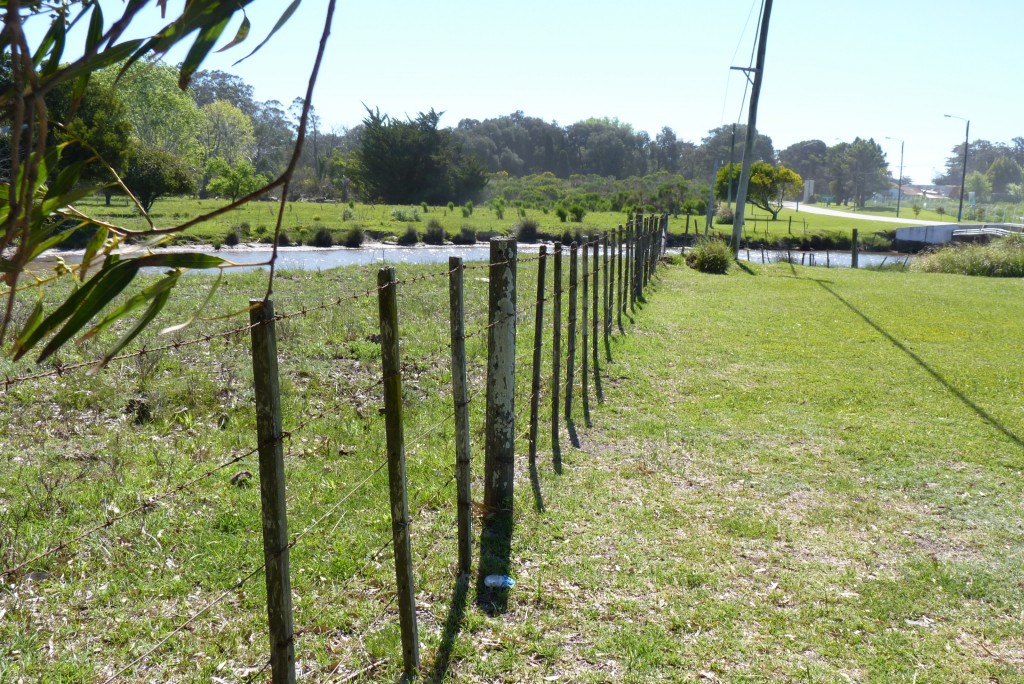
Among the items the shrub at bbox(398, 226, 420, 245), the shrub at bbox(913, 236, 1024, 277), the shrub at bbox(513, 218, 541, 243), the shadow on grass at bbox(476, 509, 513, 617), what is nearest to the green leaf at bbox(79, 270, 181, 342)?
the shadow on grass at bbox(476, 509, 513, 617)

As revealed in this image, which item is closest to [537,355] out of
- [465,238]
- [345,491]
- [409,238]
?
[345,491]

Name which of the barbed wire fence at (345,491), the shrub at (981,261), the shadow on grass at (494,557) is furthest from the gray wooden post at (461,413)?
the shrub at (981,261)

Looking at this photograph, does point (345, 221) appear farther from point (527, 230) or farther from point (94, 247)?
point (94, 247)

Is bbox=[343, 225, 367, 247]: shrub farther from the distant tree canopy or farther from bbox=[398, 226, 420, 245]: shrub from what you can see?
the distant tree canopy

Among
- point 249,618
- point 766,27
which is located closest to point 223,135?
point 766,27

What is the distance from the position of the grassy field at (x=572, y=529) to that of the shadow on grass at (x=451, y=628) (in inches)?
0.5

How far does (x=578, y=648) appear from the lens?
416 centimetres

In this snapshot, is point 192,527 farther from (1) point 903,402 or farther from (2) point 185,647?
(1) point 903,402

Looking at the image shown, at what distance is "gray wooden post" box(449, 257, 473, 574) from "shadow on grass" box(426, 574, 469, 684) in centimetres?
16

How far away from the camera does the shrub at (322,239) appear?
115ft

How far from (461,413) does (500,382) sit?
0.92 m

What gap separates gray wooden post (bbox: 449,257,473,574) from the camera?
435 centimetres

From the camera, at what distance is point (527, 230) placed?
139 feet

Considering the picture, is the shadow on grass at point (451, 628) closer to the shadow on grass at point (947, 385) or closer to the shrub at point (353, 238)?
the shadow on grass at point (947, 385)
